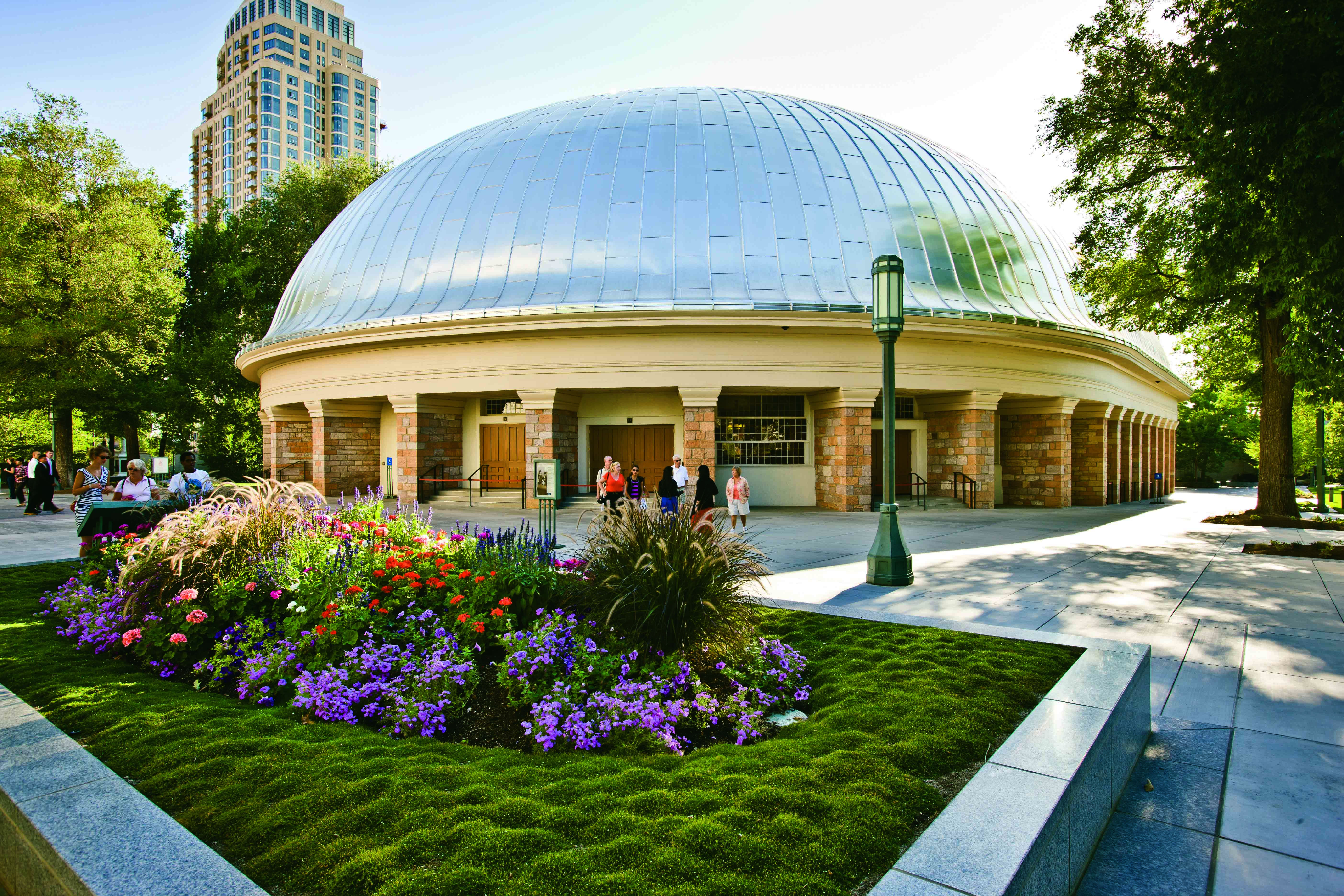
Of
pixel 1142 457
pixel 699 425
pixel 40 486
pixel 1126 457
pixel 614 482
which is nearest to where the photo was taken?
pixel 614 482

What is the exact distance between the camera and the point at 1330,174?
8781mm

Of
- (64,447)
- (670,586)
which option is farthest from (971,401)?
(64,447)

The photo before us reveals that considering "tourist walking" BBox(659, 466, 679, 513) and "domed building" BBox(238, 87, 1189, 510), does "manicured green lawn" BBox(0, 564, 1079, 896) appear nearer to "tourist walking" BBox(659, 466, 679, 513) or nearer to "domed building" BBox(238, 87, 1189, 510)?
"tourist walking" BBox(659, 466, 679, 513)

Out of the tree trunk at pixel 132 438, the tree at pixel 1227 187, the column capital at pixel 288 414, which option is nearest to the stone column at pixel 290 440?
the column capital at pixel 288 414

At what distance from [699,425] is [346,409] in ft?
41.0

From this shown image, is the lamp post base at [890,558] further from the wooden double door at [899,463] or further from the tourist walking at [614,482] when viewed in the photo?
the wooden double door at [899,463]

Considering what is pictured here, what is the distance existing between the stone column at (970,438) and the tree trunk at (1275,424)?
6.26 meters

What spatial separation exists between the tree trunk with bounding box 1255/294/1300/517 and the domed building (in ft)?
14.9

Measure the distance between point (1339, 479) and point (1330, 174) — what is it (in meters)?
70.5

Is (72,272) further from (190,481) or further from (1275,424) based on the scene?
(1275,424)

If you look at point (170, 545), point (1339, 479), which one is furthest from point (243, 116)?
point (1339, 479)

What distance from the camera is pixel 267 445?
26.6 meters

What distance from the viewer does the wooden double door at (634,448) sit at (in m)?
21.9

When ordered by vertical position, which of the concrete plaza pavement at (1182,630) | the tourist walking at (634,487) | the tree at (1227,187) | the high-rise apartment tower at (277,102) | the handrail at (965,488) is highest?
the high-rise apartment tower at (277,102)
